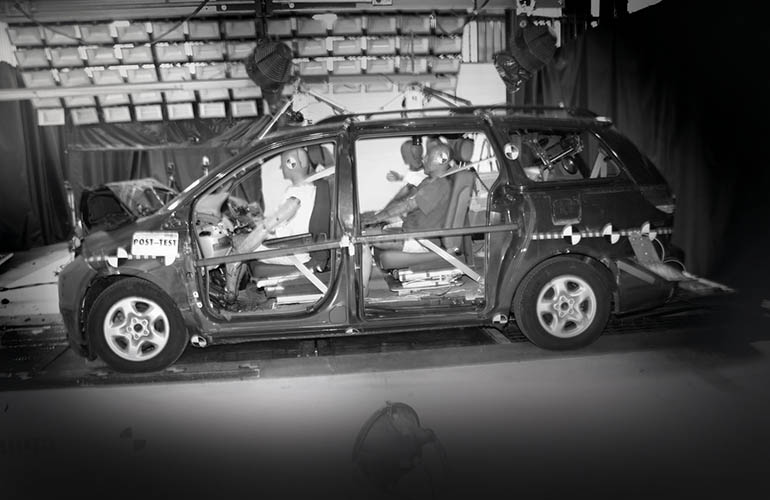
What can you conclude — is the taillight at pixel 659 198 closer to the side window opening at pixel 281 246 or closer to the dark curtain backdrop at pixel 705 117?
the dark curtain backdrop at pixel 705 117

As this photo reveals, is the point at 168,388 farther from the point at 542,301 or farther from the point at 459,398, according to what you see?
the point at 542,301

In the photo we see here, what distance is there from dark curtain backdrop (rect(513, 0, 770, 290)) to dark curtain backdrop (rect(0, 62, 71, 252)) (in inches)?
376

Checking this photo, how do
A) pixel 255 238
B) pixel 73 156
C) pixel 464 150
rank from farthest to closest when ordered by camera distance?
pixel 73 156 < pixel 464 150 < pixel 255 238

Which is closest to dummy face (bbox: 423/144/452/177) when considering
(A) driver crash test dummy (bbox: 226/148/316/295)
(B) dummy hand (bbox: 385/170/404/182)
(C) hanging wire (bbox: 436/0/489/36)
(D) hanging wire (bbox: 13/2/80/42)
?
(A) driver crash test dummy (bbox: 226/148/316/295)

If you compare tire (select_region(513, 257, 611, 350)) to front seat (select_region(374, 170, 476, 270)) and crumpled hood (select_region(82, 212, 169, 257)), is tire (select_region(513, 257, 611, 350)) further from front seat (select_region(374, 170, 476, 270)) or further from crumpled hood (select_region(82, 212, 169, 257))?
crumpled hood (select_region(82, 212, 169, 257))

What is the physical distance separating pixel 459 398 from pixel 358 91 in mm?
7221

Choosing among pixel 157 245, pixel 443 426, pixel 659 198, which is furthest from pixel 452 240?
pixel 157 245

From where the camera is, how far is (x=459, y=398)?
154 inches

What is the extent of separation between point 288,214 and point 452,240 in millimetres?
1453

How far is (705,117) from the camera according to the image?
5.99 m

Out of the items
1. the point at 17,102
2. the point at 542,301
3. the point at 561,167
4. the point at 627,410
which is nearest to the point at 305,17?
the point at 17,102

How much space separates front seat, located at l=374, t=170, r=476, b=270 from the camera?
5.03 m

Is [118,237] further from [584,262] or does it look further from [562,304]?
[584,262]

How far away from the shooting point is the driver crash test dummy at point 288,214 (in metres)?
4.86
